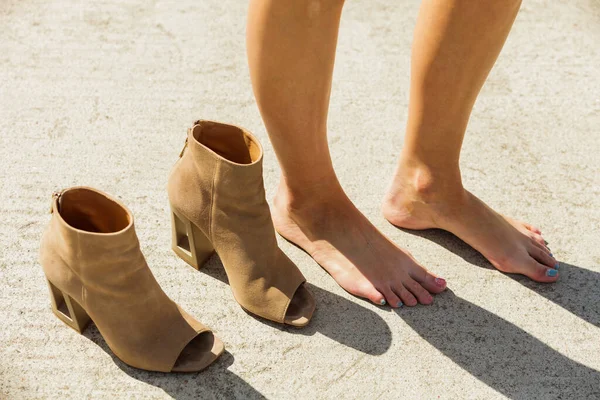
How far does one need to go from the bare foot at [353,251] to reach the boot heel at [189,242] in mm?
204

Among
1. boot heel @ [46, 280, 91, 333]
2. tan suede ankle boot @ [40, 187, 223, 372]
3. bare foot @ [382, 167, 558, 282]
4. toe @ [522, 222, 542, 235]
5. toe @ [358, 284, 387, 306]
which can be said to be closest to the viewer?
tan suede ankle boot @ [40, 187, 223, 372]

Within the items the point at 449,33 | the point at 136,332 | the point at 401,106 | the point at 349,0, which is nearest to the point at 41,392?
the point at 136,332

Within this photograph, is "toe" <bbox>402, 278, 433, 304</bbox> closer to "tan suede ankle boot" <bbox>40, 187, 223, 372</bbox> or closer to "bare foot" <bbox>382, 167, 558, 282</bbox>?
"bare foot" <bbox>382, 167, 558, 282</bbox>

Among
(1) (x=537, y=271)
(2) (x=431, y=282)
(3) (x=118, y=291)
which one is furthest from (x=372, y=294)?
(3) (x=118, y=291)

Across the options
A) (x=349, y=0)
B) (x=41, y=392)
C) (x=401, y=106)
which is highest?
(x=349, y=0)

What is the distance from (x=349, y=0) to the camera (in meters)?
2.74

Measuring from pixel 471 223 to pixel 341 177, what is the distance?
0.42 metres

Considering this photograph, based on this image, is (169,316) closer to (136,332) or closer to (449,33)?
(136,332)

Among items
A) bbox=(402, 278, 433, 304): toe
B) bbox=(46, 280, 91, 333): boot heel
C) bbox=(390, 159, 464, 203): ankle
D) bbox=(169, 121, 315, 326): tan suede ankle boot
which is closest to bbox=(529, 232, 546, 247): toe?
bbox=(390, 159, 464, 203): ankle

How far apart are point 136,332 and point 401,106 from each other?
1243mm

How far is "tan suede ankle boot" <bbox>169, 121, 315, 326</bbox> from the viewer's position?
4.81 feet

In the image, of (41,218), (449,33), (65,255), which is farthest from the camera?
(41,218)

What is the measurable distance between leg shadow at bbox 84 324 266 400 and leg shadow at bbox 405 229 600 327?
658 millimetres

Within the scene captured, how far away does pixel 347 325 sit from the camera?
5.05ft
